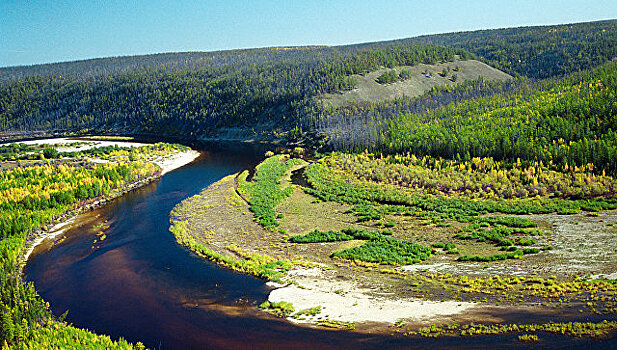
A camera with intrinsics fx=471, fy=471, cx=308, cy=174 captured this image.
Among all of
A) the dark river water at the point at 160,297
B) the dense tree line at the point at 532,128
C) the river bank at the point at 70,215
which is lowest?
the dark river water at the point at 160,297

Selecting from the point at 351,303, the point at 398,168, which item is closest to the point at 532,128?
the point at 398,168

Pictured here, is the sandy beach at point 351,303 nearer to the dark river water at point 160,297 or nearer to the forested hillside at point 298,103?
the dark river water at point 160,297

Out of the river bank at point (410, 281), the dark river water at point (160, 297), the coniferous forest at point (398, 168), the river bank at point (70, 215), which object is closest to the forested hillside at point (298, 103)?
the coniferous forest at point (398, 168)

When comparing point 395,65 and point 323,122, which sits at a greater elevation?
point 395,65

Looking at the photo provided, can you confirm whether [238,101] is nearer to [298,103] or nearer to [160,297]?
[298,103]

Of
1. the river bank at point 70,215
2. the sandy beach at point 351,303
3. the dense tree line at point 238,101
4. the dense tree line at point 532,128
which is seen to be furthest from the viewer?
the dense tree line at point 238,101

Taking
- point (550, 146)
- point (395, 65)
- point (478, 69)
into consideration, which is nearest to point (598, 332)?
point (550, 146)

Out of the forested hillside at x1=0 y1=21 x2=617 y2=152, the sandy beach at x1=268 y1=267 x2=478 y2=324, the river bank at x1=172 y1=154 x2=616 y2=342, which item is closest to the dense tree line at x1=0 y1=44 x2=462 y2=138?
the forested hillside at x1=0 y1=21 x2=617 y2=152

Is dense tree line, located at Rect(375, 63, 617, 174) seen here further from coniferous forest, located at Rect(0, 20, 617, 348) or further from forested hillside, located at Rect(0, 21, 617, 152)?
forested hillside, located at Rect(0, 21, 617, 152)

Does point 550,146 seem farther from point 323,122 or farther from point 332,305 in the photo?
point 323,122
